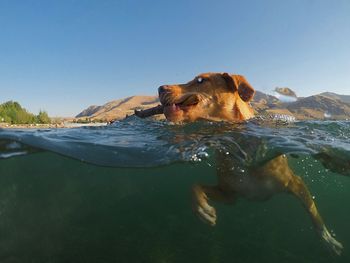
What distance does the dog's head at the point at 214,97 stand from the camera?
22.0ft

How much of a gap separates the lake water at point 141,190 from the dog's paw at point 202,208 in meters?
1.33

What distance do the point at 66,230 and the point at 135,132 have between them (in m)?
2.98

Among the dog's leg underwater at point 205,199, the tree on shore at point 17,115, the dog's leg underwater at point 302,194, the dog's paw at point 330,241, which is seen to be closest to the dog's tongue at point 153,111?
the dog's leg underwater at point 205,199

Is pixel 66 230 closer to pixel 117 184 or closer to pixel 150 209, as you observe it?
pixel 117 184

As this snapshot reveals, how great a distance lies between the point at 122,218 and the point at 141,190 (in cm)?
114

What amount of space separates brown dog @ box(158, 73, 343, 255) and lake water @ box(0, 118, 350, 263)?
1.23 ft

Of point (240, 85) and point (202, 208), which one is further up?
point (240, 85)

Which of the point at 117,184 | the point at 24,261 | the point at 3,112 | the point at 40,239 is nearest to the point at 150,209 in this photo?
the point at 117,184

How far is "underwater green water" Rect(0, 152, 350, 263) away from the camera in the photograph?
7992 millimetres

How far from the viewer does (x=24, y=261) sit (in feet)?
23.0

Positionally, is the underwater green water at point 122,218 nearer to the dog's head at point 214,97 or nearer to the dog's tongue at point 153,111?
the dog's tongue at point 153,111

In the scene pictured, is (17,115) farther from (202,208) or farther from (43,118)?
(202,208)

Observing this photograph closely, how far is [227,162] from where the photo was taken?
7141 millimetres

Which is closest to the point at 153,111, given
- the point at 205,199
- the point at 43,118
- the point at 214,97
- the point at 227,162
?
the point at 214,97
